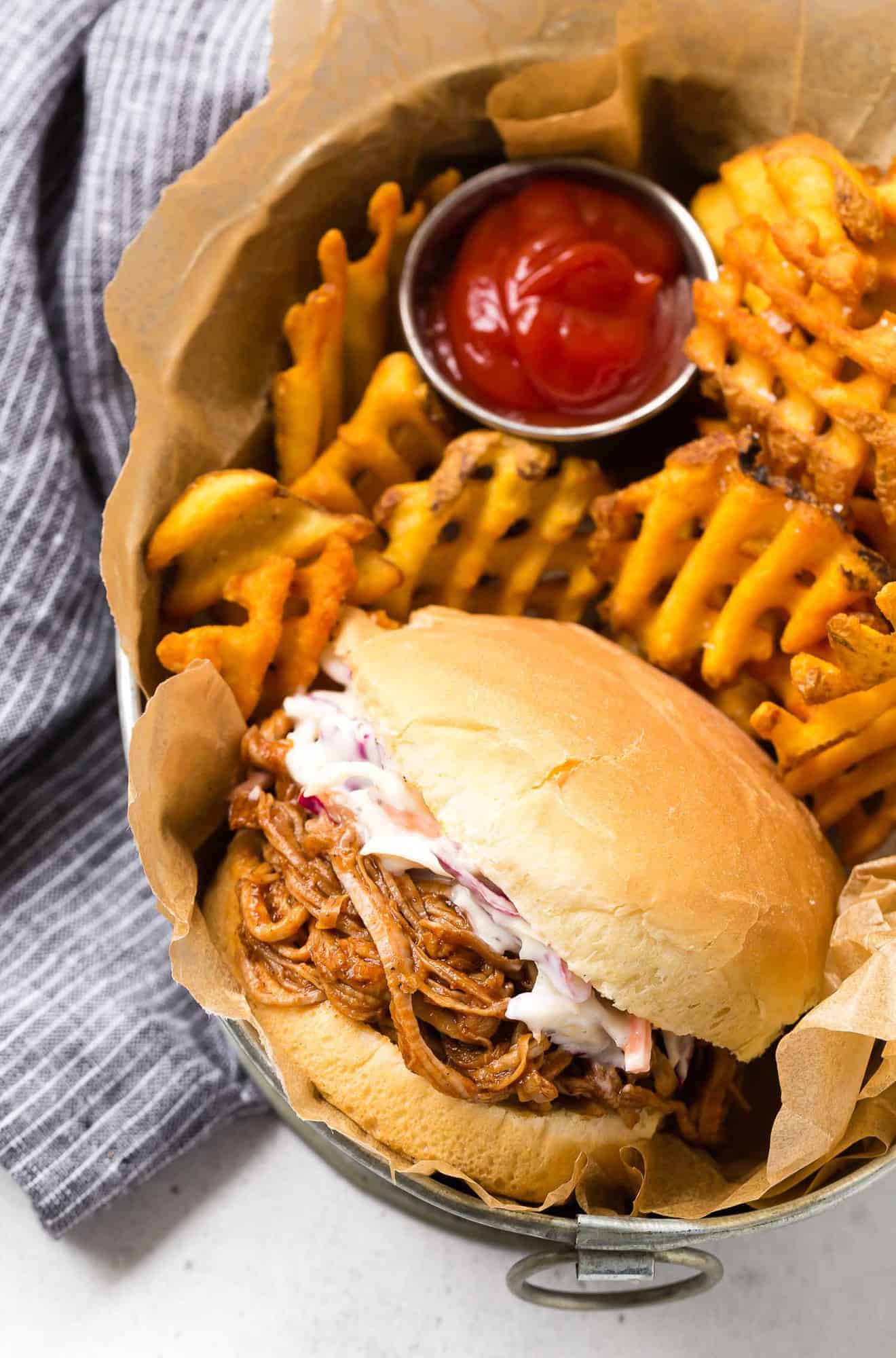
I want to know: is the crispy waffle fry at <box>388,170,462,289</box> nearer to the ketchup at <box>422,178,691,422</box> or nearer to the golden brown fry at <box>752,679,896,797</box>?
the ketchup at <box>422,178,691,422</box>

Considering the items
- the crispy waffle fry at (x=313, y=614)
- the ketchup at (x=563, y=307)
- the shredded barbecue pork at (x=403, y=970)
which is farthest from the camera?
the ketchup at (x=563, y=307)

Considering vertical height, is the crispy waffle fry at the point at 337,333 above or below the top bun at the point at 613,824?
above

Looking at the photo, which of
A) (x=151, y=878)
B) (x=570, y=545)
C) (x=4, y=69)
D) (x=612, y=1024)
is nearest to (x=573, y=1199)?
(x=612, y=1024)

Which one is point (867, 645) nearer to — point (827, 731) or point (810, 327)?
point (827, 731)

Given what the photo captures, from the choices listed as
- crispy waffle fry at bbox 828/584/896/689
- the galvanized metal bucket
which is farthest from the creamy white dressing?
crispy waffle fry at bbox 828/584/896/689

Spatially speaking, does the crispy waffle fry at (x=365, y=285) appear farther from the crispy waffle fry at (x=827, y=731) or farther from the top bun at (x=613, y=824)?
the crispy waffle fry at (x=827, y=731)

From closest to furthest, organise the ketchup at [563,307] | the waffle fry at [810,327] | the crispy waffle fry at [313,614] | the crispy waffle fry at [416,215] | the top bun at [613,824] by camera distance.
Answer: the top bun at [613,824] < the waffle fry at [810,327] < the crispy waffle fry at [313,614] < the ketchup at [563,307] < the crispy waffle fry at [416,215]

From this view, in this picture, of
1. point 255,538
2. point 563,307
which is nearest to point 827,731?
point 563,307

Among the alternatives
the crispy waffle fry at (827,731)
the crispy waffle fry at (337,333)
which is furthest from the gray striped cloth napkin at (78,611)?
the crispy waffle fry at (827,731)
